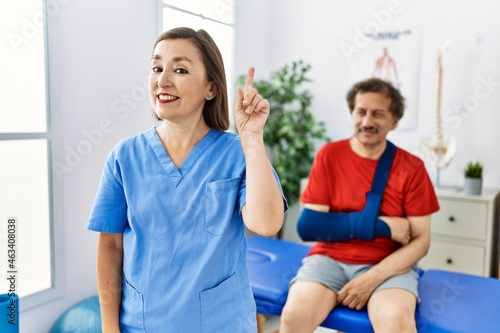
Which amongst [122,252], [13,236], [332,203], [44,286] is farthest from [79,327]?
[332,203]

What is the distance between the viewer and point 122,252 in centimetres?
117

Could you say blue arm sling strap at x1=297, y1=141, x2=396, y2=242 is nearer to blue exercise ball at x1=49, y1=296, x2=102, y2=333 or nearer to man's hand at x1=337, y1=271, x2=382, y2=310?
man's hand at x1=337, y1=271, x2=382, y2=310

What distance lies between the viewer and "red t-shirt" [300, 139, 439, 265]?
1.88 metres

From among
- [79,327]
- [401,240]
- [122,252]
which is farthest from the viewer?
[79,327]

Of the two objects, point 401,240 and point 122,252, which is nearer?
point 122,252

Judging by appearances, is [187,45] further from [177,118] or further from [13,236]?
[13,236]

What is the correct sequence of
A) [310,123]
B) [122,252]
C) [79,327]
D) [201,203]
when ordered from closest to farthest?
[201,203], [122,252], [79,327], [310,123]

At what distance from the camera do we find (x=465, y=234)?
8.79ft

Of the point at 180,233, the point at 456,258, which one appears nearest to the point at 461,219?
the point at 456,258

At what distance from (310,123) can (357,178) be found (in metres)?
1.34

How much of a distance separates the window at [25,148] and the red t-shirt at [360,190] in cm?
121

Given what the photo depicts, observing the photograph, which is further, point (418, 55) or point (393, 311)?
point (418, 55)

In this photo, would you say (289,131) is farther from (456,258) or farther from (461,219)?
(456,258)

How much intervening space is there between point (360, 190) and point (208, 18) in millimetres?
1801
